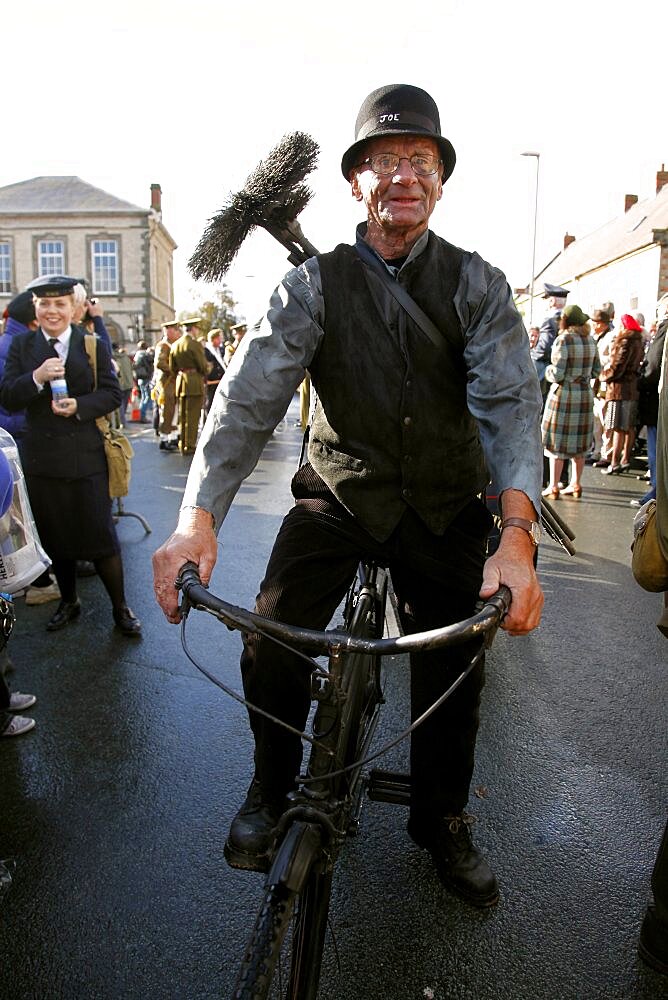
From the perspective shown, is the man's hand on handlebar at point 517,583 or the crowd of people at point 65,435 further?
the crowd of people at point 65,435

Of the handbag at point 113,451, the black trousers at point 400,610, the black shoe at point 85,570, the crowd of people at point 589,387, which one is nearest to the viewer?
the black trousers at point 400,610

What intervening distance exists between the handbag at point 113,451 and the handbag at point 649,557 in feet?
11.6

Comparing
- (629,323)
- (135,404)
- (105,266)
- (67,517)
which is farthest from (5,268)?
(67,517)

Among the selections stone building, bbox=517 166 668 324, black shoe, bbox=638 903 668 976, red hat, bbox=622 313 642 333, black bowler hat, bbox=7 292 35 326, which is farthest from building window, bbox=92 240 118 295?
black shoe, bbox=638 903 668 976

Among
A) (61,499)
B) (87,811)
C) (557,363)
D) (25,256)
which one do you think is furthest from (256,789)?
(25,256)

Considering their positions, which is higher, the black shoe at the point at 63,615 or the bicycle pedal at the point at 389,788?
the bicycle pedal at the point at 389,788

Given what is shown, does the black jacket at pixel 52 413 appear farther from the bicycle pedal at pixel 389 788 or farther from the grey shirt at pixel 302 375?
the bicycle pedal at pixel 389 788

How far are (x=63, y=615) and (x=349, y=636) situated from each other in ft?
13.2

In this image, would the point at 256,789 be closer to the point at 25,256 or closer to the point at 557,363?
the point at 557,363

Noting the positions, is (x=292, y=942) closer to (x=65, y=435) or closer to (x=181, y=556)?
(x=181, y=556)

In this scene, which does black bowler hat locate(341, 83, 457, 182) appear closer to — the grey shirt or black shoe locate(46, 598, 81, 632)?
the grey shirt

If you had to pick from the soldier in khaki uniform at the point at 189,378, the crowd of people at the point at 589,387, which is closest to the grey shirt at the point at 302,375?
the crowd of people at the point at 589,387

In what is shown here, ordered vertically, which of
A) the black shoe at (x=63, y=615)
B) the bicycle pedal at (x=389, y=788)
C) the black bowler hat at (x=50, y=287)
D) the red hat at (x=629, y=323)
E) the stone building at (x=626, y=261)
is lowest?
the black shoe at (x=63, y=615)

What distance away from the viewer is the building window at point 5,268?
178 ft
